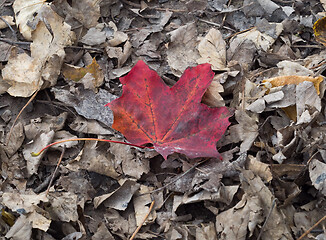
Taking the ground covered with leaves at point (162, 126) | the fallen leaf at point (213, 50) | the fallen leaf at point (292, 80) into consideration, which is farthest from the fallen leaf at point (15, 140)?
the fallen leaf at point (292, 80)

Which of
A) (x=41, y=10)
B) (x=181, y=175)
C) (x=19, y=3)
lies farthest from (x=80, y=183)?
(x=19, y=3)

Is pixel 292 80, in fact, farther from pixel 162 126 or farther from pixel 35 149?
pixel 35 149

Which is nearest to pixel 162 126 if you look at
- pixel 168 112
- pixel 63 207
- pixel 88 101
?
pixel 168 112

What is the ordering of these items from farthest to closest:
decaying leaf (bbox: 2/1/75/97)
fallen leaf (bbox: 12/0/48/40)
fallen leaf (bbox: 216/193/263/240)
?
fallen leaf (bbox: 12/0/48/40) → decaying leaf (bbox: 2/1/75/97) → fallen leaf (bbox: 216/193/263/240)

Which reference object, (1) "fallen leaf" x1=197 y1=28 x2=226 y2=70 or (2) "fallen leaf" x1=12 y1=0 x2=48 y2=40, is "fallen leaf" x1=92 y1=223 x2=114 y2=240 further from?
(2) "fallen leaf" x1=12 y1=0 x2=48 y2=40

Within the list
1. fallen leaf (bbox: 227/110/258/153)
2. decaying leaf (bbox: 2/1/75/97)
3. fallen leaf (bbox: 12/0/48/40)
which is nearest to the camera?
fallen leaf (bbox: 227/110/258/153)

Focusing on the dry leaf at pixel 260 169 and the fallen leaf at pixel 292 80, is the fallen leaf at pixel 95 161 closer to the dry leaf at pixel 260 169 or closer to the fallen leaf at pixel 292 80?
the dry leaf at pixel 260 169

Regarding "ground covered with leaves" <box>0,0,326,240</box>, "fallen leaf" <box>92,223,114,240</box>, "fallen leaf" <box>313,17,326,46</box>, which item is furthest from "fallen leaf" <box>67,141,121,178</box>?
"fallen leaf" <box>313,17,326,46</box>

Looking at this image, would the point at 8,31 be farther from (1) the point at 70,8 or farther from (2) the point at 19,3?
(1) the point at 70,8
